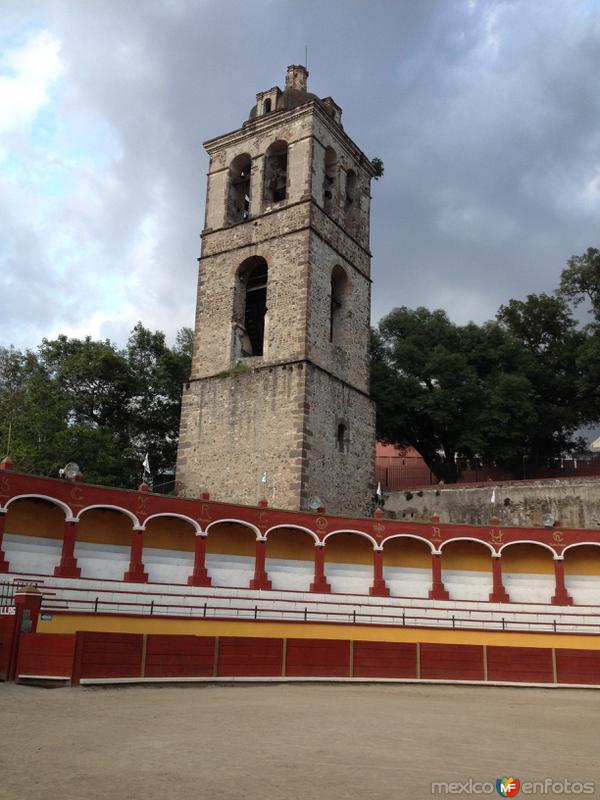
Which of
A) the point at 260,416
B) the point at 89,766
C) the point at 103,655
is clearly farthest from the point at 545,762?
the point at 260,416

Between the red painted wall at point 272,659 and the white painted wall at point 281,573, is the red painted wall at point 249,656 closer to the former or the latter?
the red painted wall at point 272,659

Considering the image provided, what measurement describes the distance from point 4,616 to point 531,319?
3145 cm

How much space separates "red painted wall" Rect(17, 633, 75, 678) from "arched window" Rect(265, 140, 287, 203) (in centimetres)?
2200

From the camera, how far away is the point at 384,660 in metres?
17.2

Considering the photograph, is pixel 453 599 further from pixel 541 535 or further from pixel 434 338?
pixel 434 338

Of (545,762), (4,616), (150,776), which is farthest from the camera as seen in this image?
(4,616)

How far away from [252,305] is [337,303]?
12.4 feet

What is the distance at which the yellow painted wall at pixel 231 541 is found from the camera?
23484mm

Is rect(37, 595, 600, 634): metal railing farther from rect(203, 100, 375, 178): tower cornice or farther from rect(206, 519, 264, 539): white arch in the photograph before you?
rect(203, 100, 375, 178): tower cornice

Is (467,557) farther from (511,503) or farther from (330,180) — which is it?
(330,180)

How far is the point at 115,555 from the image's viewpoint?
21.8m

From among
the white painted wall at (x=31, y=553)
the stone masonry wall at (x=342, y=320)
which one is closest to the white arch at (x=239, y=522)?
the white painted wall at (x=31, y=553)

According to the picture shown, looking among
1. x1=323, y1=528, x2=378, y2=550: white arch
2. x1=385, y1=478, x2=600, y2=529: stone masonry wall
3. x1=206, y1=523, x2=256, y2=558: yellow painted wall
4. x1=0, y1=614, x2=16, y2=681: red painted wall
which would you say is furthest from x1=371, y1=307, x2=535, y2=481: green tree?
x1=0, y1=614, x2=16, y2=681: red painted wall

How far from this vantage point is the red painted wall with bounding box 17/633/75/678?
12.9 metres
